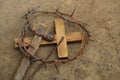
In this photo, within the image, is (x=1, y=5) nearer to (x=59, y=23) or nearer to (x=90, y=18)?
(x=59, y=23)

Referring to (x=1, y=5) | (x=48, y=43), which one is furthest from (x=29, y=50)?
(x=1, y=5)

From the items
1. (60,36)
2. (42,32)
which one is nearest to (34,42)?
(42,32)

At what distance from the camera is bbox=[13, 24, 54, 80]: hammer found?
2029 mm

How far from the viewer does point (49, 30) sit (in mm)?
2266

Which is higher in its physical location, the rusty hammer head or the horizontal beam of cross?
the rusty hammer head

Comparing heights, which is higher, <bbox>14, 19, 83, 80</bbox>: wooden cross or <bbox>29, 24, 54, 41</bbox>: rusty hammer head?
<bbox>29, 24, 54, 41</bbox>: rusty hammer head

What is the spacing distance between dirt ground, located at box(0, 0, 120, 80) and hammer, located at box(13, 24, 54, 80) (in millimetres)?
55

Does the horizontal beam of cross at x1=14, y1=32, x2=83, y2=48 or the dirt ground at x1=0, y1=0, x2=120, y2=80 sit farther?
the horizontal beam of cross at x1=14, y1=32, x2=83, y2=48

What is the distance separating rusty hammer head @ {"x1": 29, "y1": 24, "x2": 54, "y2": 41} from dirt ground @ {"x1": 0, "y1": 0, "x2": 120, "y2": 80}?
95mm

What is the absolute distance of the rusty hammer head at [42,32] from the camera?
7.02ft

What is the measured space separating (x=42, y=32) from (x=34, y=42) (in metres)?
0.11

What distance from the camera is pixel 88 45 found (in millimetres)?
2182

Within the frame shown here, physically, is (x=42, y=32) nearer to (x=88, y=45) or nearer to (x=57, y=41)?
(x=57, y=41)

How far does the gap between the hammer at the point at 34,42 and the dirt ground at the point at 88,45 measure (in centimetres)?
5
